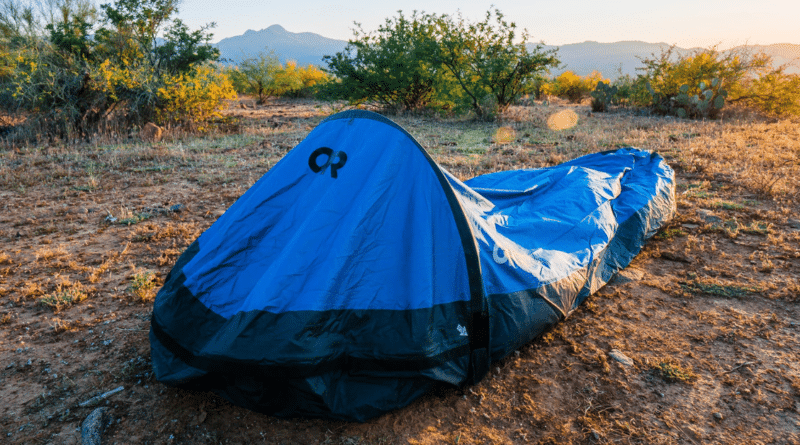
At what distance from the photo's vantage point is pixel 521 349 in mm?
2926

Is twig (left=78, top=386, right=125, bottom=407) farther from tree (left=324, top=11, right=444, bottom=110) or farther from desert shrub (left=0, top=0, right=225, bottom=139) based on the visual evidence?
tree (left=324, top=11, right=444, bottom=110)

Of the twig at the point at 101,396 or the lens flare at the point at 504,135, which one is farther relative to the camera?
the lens flare at the point at 504,135

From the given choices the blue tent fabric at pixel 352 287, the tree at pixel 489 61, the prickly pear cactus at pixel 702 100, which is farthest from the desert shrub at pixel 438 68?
the blue tent fabric at pixel 352 287

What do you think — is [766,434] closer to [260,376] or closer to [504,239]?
[504,239]

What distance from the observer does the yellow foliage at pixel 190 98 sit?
10.6m

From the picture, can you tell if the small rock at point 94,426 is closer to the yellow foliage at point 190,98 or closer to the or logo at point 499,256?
the or logo at point 499,256

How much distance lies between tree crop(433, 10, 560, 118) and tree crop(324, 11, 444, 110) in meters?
0.63

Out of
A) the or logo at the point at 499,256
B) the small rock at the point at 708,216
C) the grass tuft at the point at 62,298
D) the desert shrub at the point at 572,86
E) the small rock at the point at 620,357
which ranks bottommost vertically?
the small rock at the point at 620,357

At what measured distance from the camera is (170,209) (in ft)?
18.3

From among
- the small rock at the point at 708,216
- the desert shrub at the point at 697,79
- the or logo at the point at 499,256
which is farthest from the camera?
the desert shrub at the point at 697,79

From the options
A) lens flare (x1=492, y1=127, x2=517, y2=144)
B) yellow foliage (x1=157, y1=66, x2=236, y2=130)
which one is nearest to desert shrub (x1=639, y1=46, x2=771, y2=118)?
lens flare (x1=492, y1=127, x2=517, y2=144)

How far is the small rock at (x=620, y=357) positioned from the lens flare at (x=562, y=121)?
9380 mm

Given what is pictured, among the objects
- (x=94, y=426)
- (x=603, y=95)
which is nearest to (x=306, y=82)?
(x=603, y=95)

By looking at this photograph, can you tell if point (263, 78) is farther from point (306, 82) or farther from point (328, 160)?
point (328, 160)
